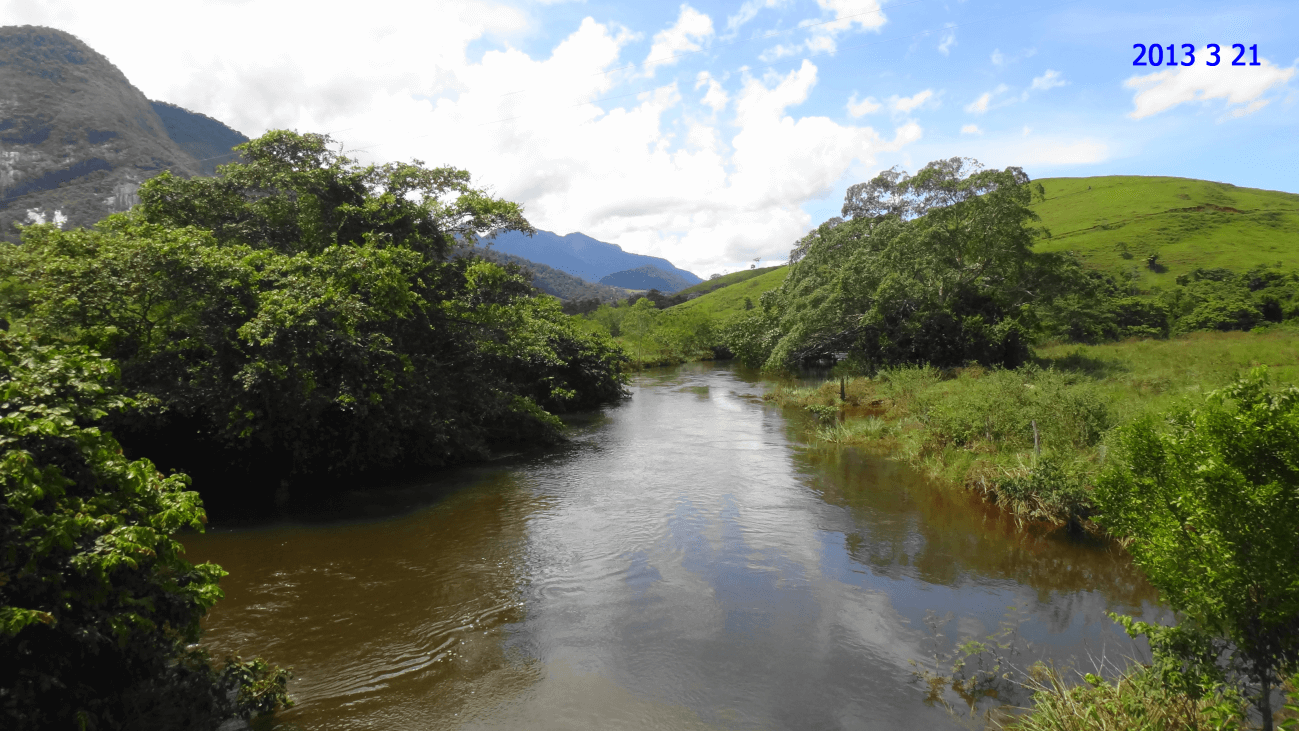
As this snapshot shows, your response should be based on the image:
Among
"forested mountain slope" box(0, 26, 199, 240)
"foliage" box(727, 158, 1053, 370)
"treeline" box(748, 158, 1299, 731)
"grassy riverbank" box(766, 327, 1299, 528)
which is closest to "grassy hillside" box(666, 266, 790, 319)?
"treeline" box(748, 158, 1299, 731)

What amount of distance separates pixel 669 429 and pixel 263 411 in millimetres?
16854

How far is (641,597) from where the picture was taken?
11.5 m

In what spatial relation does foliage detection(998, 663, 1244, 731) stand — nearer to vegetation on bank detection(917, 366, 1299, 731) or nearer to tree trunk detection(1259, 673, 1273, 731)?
vegetation on bank detection(917, 366, 1299, 731)

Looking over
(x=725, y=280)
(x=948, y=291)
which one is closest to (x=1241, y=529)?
(x=948, y=291)

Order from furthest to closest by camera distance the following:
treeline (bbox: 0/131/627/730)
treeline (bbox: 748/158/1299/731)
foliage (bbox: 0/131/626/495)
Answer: foliage (bbox: 0/131/626/495) → treeline (bbox: 748/158/1299/731) → treeline (bbox: 0/131/627/730)

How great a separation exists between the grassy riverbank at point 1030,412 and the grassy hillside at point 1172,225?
Answer: 35451 millimetres

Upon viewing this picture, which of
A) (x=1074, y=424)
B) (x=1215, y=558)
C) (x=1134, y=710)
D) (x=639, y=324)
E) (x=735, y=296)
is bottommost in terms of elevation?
(x=1134, y=710)

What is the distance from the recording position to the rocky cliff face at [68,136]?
358ft

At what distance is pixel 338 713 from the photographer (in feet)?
25.9

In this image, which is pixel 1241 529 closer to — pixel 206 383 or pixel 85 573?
pixel 85 573

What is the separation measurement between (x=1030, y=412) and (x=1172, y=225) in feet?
247

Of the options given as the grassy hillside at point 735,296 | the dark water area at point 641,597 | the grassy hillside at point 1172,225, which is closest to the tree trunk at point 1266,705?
the dark water area at point 641,597

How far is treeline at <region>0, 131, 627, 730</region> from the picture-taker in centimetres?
520

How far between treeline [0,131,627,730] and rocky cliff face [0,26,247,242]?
10458 cm
